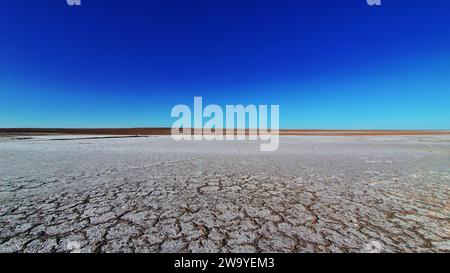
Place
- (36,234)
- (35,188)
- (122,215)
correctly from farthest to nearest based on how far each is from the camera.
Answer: (35,188), (122,215), (36,234)

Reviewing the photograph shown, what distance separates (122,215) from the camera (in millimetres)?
2529

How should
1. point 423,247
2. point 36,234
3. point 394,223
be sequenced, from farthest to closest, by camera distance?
point 394,223 → point 36,234 → point 423,247

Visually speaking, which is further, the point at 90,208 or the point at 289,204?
the point at 289,204

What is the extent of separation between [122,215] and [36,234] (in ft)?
2.68

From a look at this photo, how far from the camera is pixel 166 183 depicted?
160 inches

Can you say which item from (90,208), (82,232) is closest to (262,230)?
(82,232)
